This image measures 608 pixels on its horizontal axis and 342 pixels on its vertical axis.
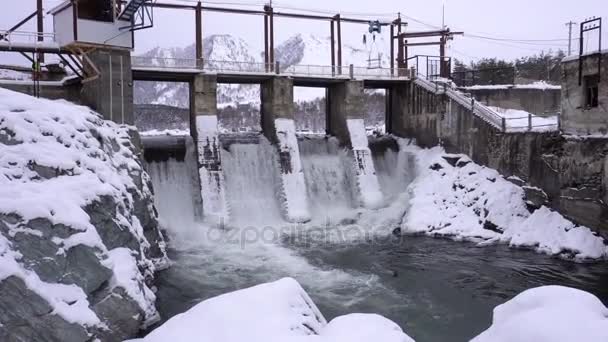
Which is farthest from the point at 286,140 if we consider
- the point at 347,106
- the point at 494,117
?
the point at 494,117

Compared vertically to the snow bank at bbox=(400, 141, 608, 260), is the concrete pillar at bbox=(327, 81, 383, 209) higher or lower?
higher

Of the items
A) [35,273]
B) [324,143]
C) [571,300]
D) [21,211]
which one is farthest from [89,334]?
[324,143]

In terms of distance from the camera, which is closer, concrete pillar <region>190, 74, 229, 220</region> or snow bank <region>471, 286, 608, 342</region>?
snow bank <region>471, 286, 608, 342</region>

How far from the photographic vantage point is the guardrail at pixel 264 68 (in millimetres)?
24922

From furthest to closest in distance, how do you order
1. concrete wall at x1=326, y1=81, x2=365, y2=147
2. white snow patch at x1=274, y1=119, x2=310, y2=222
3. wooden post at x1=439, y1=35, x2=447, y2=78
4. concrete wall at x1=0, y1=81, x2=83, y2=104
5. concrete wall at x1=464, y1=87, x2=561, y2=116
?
1. wooden post at x1=439, y1=35, x2=447, y2=78
2. concrete wall at x1=464, y1=87, x2=561, y2=116
3. concrete wall at x1=326, y1=81, x2=365, y2=147
4. white snow patch at x1=274, y1=119, x2=310, y2=222
5. concrete wall at x1=0, y1=81, x2=83, y2=104

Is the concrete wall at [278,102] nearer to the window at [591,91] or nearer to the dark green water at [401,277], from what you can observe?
the dark green water at [401,277]

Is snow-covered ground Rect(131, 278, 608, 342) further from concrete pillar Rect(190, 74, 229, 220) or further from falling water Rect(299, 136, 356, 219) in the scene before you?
falling water Rect(299, 136, 356, 219)

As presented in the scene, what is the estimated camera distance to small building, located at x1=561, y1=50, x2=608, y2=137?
1941 centimetres

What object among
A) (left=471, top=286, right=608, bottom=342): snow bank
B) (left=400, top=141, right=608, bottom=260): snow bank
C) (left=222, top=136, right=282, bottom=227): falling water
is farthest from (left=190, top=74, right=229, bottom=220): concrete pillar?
(left=471, top=286, right=608, bottom=342): snow bank

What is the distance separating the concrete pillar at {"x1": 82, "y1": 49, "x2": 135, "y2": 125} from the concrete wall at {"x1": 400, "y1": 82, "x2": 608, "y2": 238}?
625 inches

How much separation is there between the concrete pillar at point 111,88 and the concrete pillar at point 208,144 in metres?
4.24

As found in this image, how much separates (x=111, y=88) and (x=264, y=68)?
31.9 ft

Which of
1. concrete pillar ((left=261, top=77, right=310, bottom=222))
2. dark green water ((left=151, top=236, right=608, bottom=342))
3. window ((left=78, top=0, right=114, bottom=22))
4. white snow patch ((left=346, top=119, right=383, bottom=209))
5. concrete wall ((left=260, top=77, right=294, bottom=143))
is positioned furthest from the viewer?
concrete wall ((left=260, top=77, right=294, bottom=143))

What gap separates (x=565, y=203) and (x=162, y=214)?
54.4 ft
